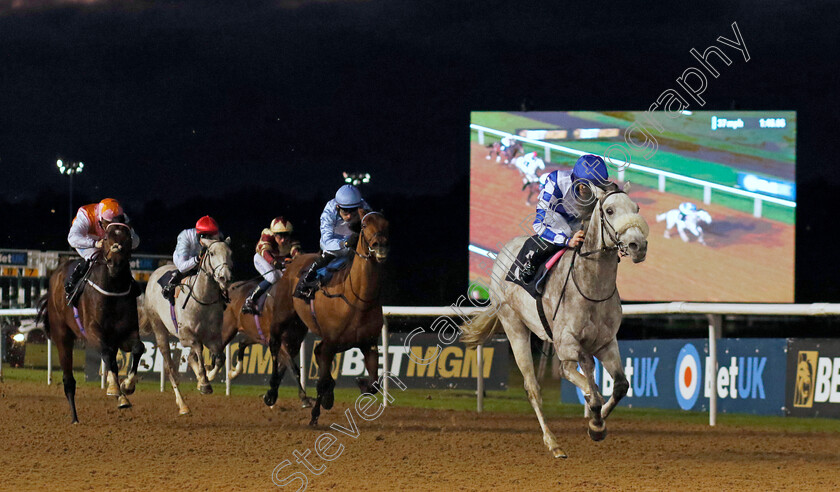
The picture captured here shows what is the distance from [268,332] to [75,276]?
2198 millimetres

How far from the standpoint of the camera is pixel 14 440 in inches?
324

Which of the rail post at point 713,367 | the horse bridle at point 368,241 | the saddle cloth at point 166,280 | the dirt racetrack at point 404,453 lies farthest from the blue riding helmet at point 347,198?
the rail post at point 713,367

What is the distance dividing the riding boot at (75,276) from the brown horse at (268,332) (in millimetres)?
1784

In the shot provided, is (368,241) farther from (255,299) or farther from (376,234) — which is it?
(255,299)

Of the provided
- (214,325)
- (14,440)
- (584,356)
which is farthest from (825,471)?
(214,325)

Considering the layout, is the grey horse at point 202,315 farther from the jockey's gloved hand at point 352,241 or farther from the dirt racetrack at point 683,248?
the dirt racetrack at point 683,248

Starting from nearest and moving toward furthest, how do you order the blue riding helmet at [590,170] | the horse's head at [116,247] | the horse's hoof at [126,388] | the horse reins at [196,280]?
the blue riding helmet at [590,170] < the horse's head at [116,247] < the horse's hoof at [126,388] < the horse reins at [196,280]

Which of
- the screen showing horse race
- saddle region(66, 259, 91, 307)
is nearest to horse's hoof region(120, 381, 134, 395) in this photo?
saddle region(66, 259, 91, 307)

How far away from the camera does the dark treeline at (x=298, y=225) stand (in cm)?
3928

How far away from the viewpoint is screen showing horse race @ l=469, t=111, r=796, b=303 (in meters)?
17.6

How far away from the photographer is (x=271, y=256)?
38.1ft

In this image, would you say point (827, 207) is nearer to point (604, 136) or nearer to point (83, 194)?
point (604, 136)

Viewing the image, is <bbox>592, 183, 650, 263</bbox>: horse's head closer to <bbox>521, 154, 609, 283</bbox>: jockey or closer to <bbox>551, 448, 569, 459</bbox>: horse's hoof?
<bbox>521, 154, 609, 283</bbox>: jockey

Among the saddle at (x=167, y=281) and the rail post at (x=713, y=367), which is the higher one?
the saddle at (x=167, y=281)
